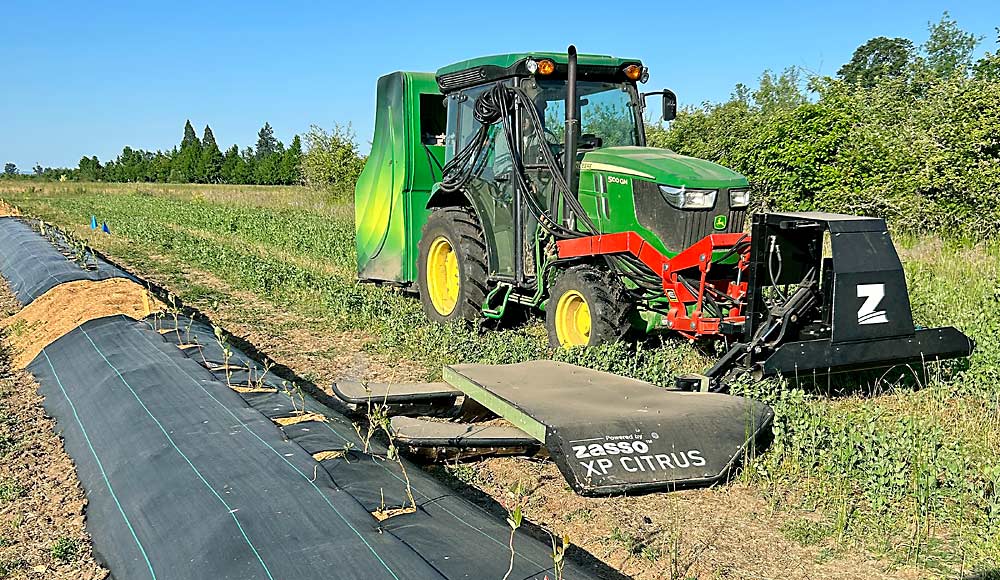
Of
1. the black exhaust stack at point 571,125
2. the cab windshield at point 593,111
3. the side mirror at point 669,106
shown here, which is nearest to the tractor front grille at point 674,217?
the black exhaust stack at point 571,125

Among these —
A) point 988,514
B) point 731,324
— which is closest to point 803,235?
point 731,324

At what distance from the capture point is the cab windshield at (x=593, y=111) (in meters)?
6.88

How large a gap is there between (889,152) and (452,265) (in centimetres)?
733

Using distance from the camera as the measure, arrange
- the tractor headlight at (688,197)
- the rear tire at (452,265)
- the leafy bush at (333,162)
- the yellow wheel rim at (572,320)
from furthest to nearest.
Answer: the leafy bush at (333,162), the rear tire at (452,265), the yellow wheel rim at (572,320), the tractor headlight at (688,197)

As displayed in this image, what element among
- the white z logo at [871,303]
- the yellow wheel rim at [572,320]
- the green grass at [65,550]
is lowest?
the green grass at [65,550]

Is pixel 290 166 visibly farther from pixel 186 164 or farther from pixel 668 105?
pixel 668 105

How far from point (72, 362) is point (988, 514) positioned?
5.70 meters

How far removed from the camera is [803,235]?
546cm

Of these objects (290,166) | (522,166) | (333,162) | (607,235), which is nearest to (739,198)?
(607,235)

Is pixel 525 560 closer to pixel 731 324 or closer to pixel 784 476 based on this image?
pixel 784 476

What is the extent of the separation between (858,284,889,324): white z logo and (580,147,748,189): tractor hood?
1.46m

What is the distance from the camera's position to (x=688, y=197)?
604 cm

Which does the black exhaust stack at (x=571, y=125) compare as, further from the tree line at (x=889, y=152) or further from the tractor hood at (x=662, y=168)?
the tree line at (x=889, y=152)

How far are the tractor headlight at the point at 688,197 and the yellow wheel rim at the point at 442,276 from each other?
9.47ft
